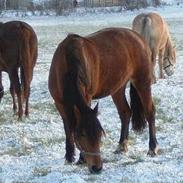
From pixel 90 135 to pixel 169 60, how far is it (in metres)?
8.65

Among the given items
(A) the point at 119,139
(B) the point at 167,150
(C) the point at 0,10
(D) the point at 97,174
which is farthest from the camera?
(C) the point at 0,10

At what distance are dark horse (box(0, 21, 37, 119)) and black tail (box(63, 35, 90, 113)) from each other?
323 cm

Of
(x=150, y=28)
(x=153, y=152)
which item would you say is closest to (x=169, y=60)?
(x=150, y=28)

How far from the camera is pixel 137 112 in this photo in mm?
6750

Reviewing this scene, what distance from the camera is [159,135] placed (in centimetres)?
739

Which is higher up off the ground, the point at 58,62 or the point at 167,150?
the point at 58,62

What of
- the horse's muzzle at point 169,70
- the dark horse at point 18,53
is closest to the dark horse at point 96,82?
the dark horse at point 18,53

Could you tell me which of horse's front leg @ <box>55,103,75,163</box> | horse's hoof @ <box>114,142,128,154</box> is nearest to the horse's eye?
horse's front leg @ <box>55,103,75,163</box>

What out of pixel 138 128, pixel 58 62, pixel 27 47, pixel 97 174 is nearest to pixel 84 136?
pixel 97 174

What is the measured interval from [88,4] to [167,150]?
40.0 metres

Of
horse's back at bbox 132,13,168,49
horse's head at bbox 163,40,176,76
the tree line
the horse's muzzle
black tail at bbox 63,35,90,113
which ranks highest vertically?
black tail at bbox 63,35,90,113

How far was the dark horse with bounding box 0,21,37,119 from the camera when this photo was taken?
8633 mm

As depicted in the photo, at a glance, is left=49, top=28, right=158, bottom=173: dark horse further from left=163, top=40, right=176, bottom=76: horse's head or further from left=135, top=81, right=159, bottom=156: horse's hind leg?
left=163, top=40, right=176, bottom=76: horse's head

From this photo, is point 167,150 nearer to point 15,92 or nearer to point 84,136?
point 84,136
